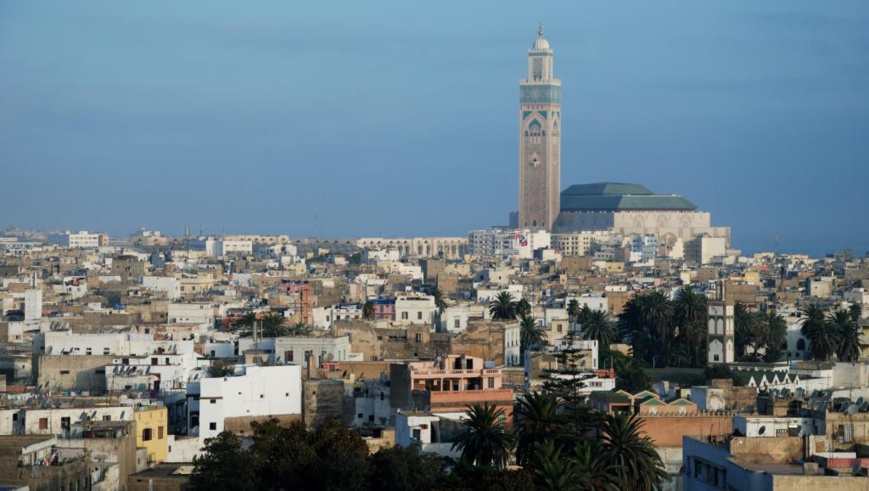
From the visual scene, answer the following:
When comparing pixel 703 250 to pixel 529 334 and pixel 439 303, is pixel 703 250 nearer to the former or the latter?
pixel 439 303

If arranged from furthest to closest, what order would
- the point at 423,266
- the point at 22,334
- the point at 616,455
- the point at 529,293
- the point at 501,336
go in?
the point at 423,266, the point at 529,293, the point at 22,334, the point at 501,336, the point at 616,455

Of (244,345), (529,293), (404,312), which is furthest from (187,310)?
(529,293)

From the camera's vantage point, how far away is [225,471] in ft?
112

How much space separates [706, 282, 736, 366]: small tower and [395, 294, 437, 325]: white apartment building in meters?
10.8

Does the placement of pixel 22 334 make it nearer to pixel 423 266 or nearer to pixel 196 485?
pixel 196 485

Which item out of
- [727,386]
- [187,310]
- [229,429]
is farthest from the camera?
[187,310]

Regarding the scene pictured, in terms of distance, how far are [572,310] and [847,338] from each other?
15970mm

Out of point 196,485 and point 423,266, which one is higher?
point 423,266

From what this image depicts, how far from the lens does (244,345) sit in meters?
60.2

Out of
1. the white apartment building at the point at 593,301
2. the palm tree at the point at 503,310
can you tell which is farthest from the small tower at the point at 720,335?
the white apartment building at the point at 593,301

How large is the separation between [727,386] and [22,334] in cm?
3102

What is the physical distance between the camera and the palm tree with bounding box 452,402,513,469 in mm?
35531

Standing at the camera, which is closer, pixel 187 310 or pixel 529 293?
pixel 187 310

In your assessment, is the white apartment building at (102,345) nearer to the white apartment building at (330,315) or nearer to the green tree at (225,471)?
the white apartment building at (330,315)
